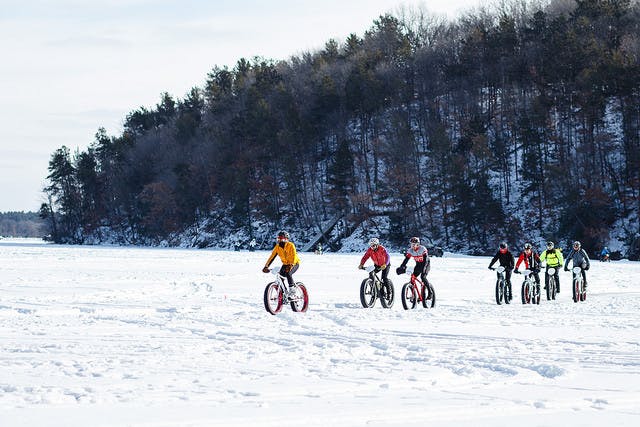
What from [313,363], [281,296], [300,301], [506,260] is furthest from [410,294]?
[313,363]

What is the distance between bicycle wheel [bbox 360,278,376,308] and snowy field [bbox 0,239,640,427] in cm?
50

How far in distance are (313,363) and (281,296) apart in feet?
22.4

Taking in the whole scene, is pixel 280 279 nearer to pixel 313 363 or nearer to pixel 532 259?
pixel 313 363

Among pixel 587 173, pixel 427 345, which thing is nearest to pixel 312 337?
pixel 427 345

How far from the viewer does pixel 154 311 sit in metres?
17.3

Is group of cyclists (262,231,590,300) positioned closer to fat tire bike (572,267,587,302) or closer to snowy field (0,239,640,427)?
fat tire bike (572,267,587,302)

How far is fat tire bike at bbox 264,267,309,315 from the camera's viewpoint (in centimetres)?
1652

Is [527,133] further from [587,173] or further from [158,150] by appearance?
[158,150]

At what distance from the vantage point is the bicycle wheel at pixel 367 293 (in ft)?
59.9

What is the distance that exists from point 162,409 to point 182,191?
76960 mm

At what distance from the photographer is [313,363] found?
9953 millimetres

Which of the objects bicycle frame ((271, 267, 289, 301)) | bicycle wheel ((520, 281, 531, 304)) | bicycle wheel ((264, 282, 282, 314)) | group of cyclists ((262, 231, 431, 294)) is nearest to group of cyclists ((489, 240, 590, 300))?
bicycle wheel ((520, 281, 531, 304))

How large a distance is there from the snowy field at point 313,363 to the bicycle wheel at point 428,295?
0.29 m

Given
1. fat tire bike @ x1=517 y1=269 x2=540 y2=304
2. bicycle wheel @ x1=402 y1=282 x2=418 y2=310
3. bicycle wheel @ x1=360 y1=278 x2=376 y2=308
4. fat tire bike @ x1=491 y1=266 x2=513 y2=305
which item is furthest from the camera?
fat tire bike @ x1=517 y1=269 x2=540 y2=304
